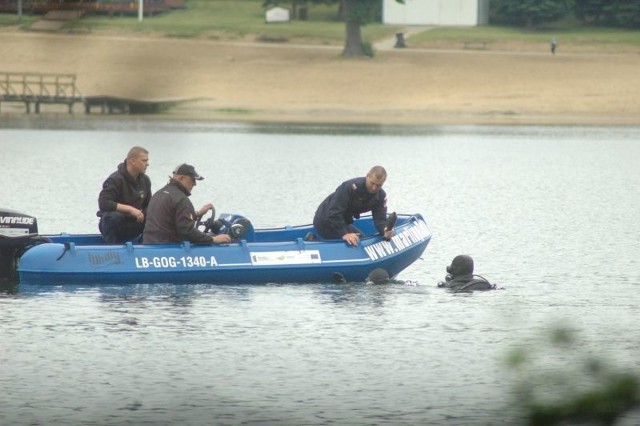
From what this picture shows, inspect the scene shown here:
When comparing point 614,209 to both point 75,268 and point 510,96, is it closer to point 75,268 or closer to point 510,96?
point 75,268

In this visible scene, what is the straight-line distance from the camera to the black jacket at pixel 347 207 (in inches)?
587

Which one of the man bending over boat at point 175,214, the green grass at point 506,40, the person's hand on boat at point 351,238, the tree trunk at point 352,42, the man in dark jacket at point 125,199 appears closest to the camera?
the man bending over boat at point 175,214

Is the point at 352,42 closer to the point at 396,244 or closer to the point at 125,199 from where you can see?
the point at 396,244

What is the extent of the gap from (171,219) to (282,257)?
4.97ft

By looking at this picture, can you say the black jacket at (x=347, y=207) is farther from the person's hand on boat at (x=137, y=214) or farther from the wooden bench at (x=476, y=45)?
the wooden bench at (x=476, y=45)

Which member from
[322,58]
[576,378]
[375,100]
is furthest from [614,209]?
[322,58]

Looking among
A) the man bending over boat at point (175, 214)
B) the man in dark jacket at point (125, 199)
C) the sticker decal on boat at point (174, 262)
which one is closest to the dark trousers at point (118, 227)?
the man in dark jacket at point (125, 199)

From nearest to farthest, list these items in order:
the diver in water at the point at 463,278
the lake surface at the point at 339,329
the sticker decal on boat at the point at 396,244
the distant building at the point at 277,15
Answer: the lake surface at the point at 339,329 < the sticker decal on boat at the point at 396,244 < the diver in water at the point at 463,278 < the distant building at the point at 277,15

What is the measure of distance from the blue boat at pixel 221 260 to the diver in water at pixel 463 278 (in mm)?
539

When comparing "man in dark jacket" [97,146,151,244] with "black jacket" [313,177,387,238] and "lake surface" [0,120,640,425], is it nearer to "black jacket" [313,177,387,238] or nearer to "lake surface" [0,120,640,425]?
"lake surface" [0,120,640,425]

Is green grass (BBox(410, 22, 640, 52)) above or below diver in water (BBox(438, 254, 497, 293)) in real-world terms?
above

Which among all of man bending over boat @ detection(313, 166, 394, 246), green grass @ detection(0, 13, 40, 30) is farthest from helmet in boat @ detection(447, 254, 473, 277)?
green grass @ detection(0, 13, 40, 30)

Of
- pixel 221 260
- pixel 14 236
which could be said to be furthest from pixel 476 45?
pixel 14 236

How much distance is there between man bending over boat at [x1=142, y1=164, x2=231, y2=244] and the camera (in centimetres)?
1398
